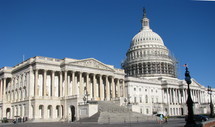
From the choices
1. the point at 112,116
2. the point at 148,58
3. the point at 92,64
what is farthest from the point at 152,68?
the point at 112,116

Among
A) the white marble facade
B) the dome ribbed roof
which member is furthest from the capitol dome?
the white marble facade

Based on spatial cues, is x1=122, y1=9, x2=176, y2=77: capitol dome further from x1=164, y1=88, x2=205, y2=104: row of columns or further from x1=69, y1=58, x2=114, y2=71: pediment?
x1=69, y1=58, x2=114, y2=71: pediment

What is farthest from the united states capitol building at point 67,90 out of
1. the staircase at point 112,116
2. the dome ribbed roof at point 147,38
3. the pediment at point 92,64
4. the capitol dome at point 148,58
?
the dome ribbed roof at point 147,38

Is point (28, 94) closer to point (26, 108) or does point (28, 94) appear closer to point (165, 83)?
point (26, 108)

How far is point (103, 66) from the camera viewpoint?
88188 millimetres

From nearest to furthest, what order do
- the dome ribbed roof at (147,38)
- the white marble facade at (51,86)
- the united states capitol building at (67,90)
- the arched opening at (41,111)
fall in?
the united states capitol building at (67,90)
the arched opening at (41,111)
the white marble facade at (51,86)
the dome ribbed roof at (147,38)

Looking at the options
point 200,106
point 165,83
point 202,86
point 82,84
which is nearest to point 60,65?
point 82,84

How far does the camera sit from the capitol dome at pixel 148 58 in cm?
13275

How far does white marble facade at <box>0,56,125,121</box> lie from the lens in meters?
73.2

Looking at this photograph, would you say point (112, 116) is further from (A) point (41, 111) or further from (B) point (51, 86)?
(B) point (51, 86)

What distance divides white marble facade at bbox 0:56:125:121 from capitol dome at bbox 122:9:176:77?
150 ft

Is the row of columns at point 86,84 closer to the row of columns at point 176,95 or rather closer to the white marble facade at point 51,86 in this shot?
the white marble facade at point 51,86

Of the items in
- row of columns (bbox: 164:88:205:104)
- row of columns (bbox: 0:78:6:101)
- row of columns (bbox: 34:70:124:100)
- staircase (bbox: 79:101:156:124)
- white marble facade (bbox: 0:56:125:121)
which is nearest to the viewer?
staircase (bbox: 79:101:156:124)

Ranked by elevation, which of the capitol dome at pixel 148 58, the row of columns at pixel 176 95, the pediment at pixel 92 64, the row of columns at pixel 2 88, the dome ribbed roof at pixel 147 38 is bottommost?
the row of columns at pixel 176 95
